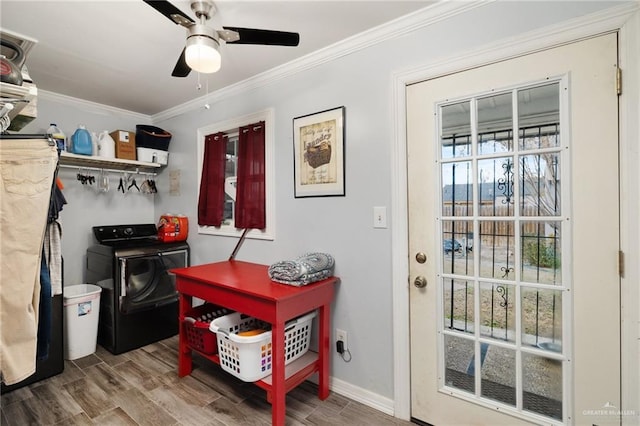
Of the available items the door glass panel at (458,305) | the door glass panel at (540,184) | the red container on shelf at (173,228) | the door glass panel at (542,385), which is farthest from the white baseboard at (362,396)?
the red container on shelf at (173,228)

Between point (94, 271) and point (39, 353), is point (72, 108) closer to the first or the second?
point (94, 271)

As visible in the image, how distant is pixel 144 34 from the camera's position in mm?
1875

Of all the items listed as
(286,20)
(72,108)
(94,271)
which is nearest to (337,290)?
(286,20)

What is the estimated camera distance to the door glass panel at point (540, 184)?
139 centimetres

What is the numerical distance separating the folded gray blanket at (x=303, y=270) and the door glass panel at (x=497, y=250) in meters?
0.91

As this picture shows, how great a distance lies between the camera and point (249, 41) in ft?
4.89

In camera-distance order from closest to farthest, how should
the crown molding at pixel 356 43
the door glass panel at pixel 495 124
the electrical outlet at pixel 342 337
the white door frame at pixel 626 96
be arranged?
the white door frame at pixel 626 96, the door glass panel at pixel 495 124, the crown molding at pixel 356 43, the electrical outlet at pixel 342 337

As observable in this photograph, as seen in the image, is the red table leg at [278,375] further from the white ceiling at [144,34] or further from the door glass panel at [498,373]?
the white ceiling at [144,34]

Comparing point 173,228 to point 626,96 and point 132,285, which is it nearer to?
point 132,285

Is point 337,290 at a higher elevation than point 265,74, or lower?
lower

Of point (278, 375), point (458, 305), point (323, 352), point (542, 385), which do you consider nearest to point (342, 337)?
point (323, 352)

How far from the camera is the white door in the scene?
1305mm

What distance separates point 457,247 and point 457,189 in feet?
1.06

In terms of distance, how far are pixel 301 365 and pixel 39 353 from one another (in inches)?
52.0
